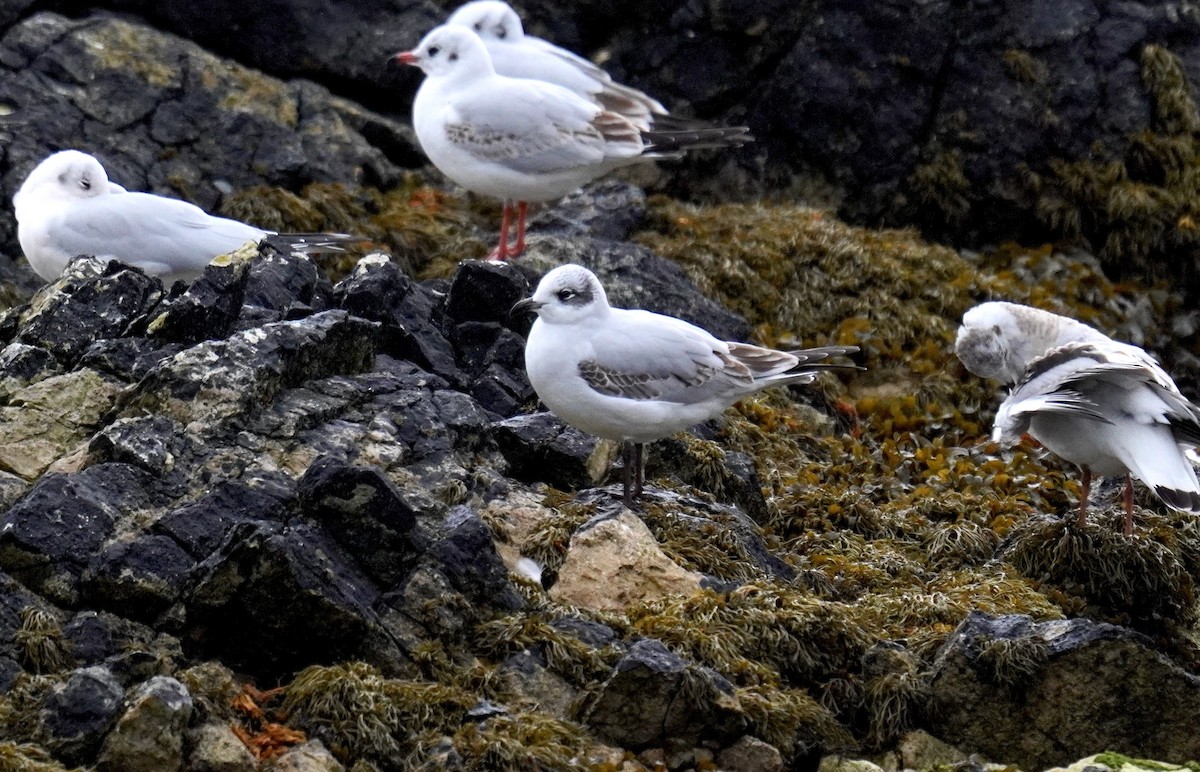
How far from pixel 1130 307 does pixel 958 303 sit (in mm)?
1492

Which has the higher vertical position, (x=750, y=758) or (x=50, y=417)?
(x=50, y=417)

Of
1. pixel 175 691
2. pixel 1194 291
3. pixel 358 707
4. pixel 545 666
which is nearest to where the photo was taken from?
pixel 175 691

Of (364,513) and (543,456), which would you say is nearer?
(364,513)

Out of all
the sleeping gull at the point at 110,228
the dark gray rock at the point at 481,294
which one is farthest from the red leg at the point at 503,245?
the dark gray rock at the point at 481,294

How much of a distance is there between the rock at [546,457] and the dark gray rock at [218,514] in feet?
5.20

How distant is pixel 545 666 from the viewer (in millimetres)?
6031

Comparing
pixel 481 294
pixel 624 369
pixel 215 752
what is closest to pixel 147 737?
pixel 215 752

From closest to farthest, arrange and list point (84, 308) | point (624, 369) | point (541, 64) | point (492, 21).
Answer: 1. point (624, 369)
2. point (84, 308)
3. point (541, 64)
4. point (492, 21)

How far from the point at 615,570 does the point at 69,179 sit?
4.66 meters

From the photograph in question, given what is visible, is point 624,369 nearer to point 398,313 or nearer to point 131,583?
point 398,313

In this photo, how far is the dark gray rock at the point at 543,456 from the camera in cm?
767

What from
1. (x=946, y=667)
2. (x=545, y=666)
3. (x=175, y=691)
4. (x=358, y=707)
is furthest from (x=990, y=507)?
(x=175, y=691)

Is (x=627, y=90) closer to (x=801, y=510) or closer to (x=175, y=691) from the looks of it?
(x=801, y=510)

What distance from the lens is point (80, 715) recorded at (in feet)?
17.0
